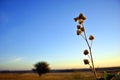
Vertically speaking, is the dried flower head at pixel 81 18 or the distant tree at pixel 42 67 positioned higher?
the distant tree at pixel 42 67

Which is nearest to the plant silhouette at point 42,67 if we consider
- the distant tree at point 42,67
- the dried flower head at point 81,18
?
the distant tree at point 42,67

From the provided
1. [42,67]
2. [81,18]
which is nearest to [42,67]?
[42,67]

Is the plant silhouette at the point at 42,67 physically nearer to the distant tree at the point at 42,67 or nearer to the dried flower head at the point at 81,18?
the distant tree at the point at 42,67

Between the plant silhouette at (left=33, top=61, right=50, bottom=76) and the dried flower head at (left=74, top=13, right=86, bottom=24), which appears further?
the plant silhouette at (left=33, top=61, right=50, bottom=76)

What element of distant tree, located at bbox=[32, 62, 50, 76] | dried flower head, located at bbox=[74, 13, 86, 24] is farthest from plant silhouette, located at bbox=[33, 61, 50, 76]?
dried flower head, located at bbox=[74, 13, 86, 24]

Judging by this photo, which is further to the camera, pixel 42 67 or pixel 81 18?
pixel 42 67

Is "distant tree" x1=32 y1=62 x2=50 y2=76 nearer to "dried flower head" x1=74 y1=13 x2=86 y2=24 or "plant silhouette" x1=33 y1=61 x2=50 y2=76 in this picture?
"plant silhouette" x1=33 y1=61 x2=50 y2=76

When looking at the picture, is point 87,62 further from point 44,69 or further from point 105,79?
point 44,69

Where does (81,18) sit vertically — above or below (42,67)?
below

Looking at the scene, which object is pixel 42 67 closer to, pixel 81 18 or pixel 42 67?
pixel 42 67

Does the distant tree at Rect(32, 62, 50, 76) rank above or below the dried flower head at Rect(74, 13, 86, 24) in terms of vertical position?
above

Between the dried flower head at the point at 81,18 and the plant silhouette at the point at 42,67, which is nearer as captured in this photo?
the dried flower head at the point at 81,18

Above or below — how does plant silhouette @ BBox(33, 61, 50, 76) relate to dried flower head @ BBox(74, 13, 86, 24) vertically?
above

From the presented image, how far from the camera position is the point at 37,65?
59750 millimetres
